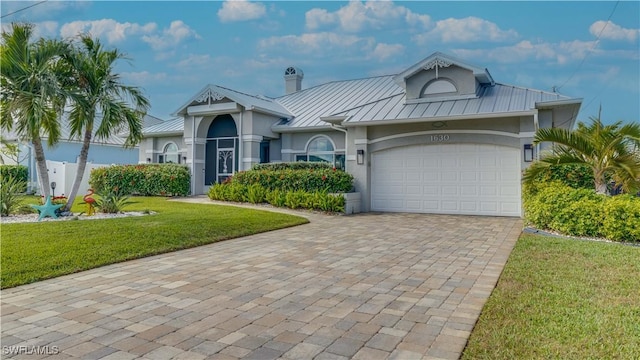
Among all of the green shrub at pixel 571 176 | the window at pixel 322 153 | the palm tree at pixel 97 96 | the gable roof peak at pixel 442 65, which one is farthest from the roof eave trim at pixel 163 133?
the green shrub at pixel 571 176

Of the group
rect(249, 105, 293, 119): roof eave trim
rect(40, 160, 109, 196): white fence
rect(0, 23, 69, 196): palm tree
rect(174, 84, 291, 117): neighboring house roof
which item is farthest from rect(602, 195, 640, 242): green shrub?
rect(40, 160, 109, 196): white fence

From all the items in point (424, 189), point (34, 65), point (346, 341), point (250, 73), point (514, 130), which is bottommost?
point (346, 341)

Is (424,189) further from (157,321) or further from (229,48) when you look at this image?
(229,48)

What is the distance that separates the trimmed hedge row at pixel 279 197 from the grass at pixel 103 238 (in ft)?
6.65

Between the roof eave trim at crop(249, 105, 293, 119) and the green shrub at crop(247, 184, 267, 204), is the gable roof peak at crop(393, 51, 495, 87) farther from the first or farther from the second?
the green shrub at crop(247, 184, 267, 204)

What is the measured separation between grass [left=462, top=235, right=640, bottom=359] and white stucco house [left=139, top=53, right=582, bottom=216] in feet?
21.5

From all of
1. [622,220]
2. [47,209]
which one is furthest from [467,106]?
[47,209]

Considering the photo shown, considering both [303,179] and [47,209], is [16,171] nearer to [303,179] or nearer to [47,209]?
[47,209]

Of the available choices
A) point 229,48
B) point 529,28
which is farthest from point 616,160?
point 229,48

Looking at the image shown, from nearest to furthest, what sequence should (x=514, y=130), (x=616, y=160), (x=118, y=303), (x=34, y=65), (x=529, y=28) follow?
(x=118, y=303) → (x=616, y=160) → (x=34, y=65) → (x=514, y=130) → (x=529, y=28)

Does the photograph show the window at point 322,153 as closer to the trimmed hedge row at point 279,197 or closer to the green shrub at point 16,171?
the trimmed hedge row at point 279,197

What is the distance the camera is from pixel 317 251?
23.6 feet

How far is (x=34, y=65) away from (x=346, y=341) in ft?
35.0

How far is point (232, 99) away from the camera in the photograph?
17.5 meters
